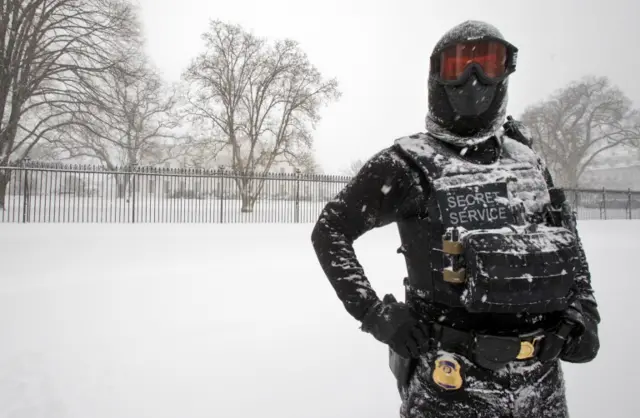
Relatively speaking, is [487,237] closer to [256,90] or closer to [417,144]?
[417,144]

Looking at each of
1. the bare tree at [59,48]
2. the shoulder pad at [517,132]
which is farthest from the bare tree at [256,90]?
the shoulder pad at [517,132]

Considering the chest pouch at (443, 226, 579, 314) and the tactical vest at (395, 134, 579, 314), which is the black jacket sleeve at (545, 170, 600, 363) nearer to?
the tactical vest at (395, 134, 579, 314)

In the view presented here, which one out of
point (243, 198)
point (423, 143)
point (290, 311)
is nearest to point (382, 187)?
point (423, 143)

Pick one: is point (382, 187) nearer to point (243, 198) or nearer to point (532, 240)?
point (532, 240)

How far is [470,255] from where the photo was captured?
126cm

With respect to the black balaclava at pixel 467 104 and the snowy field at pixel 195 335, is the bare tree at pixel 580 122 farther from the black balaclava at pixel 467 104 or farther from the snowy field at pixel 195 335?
the black balaclava at pixel 467 104

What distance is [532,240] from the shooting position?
4.21 feet

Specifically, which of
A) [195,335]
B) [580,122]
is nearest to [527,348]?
[195,335]

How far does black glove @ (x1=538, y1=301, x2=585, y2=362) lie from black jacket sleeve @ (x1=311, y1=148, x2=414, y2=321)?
65 centimetres

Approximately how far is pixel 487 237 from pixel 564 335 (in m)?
0.50

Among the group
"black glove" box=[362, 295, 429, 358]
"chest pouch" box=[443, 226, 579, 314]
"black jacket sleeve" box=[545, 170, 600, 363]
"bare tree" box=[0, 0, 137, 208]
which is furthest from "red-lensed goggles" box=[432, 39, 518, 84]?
"bare tree" box=[0, 0, 137, 208]

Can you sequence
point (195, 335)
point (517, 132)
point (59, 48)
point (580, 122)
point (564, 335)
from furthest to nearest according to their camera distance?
1. point (580, 122)
2. point (59, 48)
3. point (195, 335)
4. point (517, 132)
5. point (564, 335)

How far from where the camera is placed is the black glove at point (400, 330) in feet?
4.38

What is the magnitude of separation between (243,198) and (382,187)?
11188 millimetres
